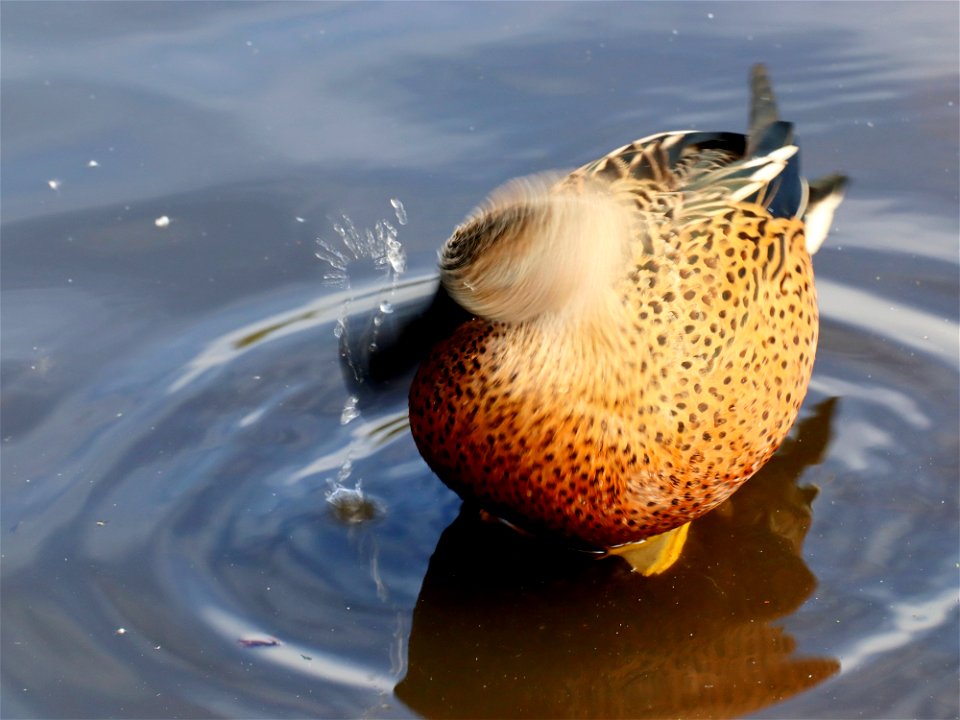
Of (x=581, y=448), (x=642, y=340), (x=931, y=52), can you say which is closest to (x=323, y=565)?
(x=581, y=448)

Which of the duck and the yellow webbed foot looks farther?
the yellow webbed foot

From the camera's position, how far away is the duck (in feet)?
8.73

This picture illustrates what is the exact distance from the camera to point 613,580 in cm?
318

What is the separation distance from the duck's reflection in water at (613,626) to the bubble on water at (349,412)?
A: 46 cm

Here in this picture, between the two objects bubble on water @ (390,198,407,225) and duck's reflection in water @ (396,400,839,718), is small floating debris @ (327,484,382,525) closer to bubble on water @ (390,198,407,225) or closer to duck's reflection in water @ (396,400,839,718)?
duck's reflection in water @ (396,400,839,718)

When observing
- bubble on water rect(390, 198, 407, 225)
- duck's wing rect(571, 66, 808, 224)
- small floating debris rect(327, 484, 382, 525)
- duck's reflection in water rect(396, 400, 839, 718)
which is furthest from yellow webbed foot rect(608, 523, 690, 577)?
bubble on water rect(390, 198, 407, 225)

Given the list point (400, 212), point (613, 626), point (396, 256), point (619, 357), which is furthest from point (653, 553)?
point (400, 212)

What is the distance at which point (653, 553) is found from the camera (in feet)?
10.6

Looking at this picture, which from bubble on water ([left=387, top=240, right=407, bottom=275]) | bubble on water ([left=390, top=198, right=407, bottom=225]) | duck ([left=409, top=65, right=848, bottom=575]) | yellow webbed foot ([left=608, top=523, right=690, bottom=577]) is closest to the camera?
duck ([left=409, top=65, right=848, bottom=575])

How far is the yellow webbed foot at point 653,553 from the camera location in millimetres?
3211

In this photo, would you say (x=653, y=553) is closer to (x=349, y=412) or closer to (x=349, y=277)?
(x=349, y=412)

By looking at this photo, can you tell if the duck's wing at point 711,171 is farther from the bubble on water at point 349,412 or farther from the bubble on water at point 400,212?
the bubble on water at point 400,212

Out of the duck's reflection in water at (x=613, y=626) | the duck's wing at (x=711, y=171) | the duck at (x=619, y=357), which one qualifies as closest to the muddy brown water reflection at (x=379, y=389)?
the duck's reflection in water at (x=613, y=626)

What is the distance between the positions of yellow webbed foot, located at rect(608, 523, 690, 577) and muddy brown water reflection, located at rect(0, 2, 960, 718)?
0.04 m
